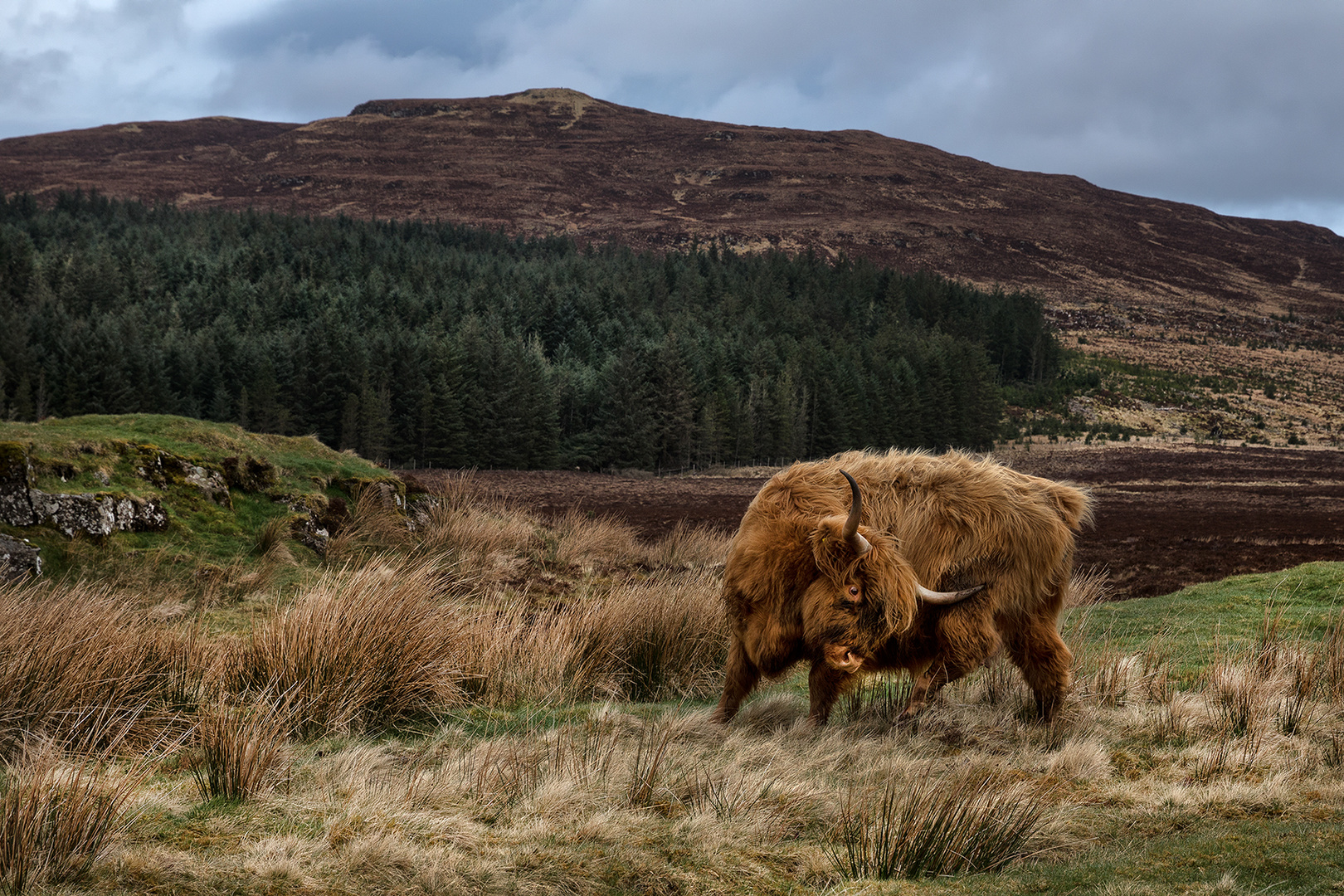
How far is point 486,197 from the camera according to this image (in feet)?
595

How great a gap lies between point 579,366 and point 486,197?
12254 centimetres

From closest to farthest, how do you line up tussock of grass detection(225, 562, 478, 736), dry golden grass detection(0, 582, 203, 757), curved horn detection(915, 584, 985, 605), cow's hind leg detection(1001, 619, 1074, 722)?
dry golden grass detection(0, 582, 203, 757), tussock of grass detection(225, 562, 478, 736), curved horn detection(915, 584, 985, 605), cow's hind leg detection(1001, 619, 1074, 722)

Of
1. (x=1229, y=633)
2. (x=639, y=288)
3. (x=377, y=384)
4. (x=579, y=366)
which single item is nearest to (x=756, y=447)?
(x=579, y=366)

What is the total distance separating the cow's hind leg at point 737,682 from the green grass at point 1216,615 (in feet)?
13.2

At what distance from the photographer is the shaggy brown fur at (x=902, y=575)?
555cm

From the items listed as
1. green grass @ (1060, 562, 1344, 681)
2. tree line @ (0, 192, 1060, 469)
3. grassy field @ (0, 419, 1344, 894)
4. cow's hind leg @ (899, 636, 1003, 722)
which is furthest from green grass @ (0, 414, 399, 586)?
tree line @ (0, 192, 1060, 469)

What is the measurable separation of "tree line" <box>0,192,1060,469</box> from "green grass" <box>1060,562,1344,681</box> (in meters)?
38.1

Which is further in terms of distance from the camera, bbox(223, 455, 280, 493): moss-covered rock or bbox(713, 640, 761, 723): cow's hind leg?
bbox(223, 455, 280, 493): moss-covered rock

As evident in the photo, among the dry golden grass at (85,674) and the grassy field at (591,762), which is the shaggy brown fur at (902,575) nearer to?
the grassy field at (591,762)

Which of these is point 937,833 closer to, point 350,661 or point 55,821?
point 55,821

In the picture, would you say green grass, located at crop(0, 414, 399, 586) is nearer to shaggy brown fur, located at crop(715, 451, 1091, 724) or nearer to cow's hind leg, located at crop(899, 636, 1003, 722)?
shaggy brown fur, located at crop(715, 451, 1091, 724)

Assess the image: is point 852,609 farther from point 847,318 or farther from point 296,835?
point 847,318

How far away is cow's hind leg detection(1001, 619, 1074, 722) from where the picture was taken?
20.6 feet

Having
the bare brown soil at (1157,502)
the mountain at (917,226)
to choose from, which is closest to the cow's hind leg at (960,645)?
the bare brown soil at (1157,502)
